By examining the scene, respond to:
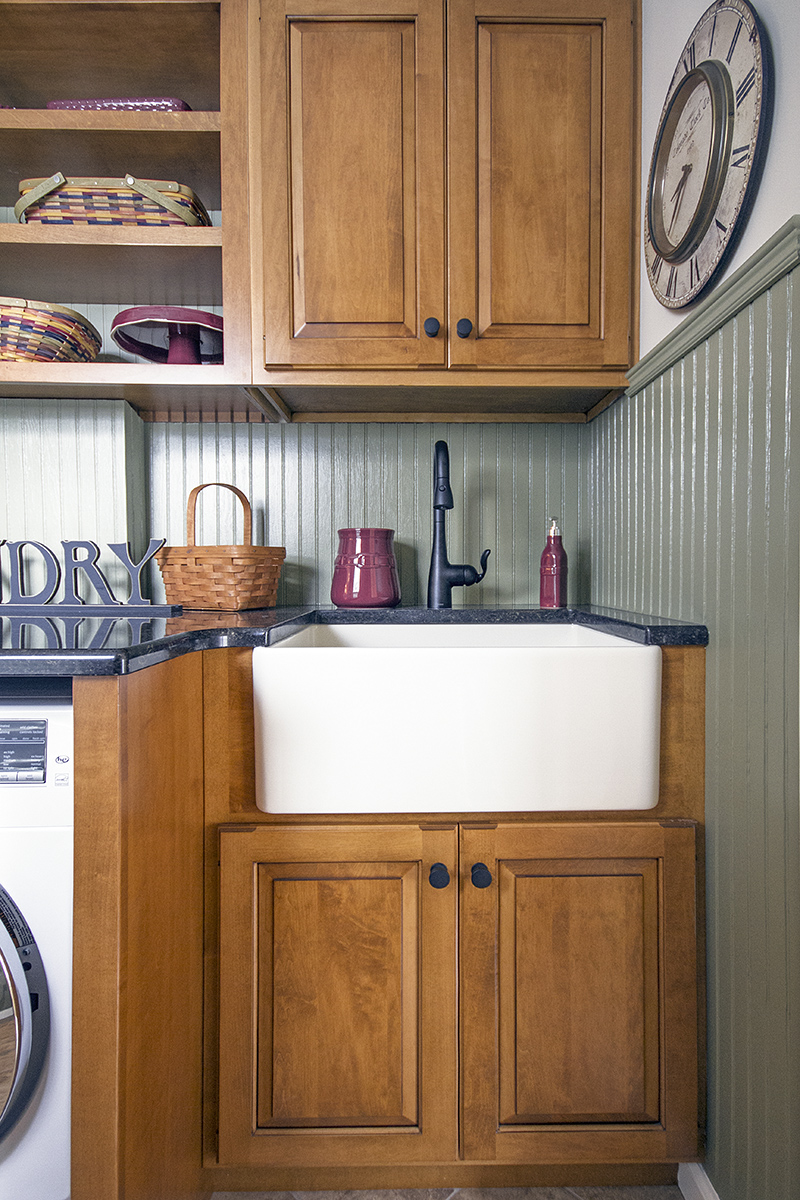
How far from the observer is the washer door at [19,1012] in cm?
76

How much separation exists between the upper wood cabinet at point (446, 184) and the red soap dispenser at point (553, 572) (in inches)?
16.7

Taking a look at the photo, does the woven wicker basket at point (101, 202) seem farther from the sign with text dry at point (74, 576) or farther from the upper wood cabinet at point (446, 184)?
the sign with text dry at point (74, 576)

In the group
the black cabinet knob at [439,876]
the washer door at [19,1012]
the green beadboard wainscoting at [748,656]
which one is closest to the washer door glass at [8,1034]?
the washer door at [19,1012]

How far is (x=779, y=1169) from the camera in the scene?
2.73ft

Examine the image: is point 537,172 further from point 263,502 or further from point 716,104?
point 263,502

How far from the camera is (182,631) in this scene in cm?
101

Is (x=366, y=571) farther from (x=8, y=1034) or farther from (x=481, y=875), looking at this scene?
(x=8, y=1034)

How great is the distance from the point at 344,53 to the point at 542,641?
1.28 metres

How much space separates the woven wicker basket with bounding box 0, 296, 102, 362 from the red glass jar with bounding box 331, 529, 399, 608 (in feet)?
2.36

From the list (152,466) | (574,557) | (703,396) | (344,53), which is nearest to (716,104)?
(703,396)

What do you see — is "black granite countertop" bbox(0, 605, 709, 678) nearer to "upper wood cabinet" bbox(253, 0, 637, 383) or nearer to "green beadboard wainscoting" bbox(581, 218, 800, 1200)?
"green beadboard wainscoting" bbox(581, 218, 800, 1200)

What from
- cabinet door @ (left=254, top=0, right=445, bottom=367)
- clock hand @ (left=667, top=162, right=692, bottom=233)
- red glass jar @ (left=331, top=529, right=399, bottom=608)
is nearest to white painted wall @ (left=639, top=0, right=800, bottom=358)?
clock hand @ (left=667, top=162, right=692, bottom=233)

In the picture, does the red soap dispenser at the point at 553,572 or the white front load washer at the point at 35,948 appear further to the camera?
the red soap dispenser at the point at 553,572

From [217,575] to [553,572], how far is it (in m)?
0.79
